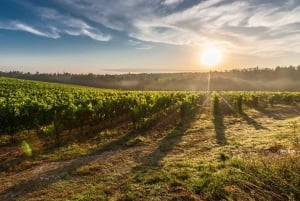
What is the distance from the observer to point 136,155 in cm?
1126

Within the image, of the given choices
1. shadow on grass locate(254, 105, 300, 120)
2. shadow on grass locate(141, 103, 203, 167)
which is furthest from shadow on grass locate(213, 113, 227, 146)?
shadow on grass locate(254, 105, 300, 120)

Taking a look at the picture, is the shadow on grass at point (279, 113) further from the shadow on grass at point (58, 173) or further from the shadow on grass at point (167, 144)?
the shadow on grass at point (58, 173)

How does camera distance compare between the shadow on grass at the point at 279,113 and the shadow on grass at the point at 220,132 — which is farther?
the shadow on grass at the point at 279,113

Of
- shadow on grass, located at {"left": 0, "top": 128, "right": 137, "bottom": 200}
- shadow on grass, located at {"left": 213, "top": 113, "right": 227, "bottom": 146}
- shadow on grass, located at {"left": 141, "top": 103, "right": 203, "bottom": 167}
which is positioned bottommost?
shadow on grass, located at {"left": 0, "top": 128, "right": 137, "bottom": 200}

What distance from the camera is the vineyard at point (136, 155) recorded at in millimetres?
7004

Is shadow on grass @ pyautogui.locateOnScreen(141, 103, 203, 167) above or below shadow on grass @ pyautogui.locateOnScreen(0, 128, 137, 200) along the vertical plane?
above

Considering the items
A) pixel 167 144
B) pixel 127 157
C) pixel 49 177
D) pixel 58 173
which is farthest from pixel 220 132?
pixel 49 177

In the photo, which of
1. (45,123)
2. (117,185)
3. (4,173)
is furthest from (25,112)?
(117,185)

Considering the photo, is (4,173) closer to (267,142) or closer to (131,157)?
(131,157)

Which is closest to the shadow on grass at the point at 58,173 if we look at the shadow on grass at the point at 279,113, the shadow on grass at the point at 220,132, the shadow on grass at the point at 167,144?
the shadow on grass at the point at 167,144

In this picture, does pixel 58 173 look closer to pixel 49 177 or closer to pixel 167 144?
pixel 49 177

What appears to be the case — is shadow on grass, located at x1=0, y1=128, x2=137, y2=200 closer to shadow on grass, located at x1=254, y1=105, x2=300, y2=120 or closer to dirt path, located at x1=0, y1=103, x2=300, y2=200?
dirt path, located at x1=0, y1=103, x2=300, y2=200

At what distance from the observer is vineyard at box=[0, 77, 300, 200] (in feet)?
23.0

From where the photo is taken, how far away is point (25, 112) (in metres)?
14.4
